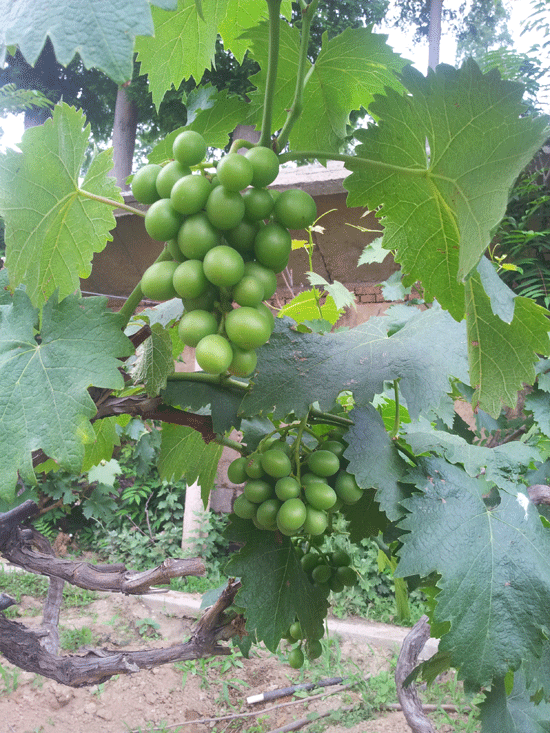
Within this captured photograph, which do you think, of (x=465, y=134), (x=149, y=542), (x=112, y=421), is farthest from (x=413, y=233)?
(x=149, y=542)

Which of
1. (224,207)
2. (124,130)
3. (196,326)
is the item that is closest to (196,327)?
(196,326)

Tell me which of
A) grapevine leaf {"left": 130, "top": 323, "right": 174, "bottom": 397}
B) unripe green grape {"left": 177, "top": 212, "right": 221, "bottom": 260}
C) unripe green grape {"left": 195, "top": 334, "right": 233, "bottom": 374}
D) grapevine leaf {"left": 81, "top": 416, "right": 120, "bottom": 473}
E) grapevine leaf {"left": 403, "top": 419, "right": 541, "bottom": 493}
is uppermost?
unripe green grape {"left": 177, "top": 212, "right": 221, "bottom": 260}

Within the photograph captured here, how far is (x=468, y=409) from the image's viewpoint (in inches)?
124

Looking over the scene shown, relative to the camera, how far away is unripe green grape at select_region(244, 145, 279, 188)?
0.46 metres

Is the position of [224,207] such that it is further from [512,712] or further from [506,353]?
[512,712]

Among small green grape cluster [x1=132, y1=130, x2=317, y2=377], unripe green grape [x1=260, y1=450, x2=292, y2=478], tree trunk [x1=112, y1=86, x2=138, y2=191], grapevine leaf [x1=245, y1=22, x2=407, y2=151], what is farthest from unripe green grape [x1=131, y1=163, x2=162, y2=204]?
tree trunk [x1=112, y1=86, x2=138, y2=191]

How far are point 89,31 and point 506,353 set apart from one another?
502mm

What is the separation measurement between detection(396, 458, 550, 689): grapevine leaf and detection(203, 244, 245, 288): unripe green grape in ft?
1.19

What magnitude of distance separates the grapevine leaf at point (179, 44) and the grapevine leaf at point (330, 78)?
0.05 meters

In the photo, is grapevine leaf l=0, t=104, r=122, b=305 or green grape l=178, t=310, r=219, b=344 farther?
grapevine leaf l=0, t=104, r=122, b=305

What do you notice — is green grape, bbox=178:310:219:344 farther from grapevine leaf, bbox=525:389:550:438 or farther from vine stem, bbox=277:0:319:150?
grapevine leaf, bbox=525:389:550:438

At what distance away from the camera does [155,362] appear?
2.14ft

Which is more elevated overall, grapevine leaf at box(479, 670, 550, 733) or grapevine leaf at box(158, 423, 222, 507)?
grapevine leaf at box(158, 423, 222, 507)

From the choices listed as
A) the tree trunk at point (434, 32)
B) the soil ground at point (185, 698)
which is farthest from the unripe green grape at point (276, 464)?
the tree trunk at point (434, 32)
